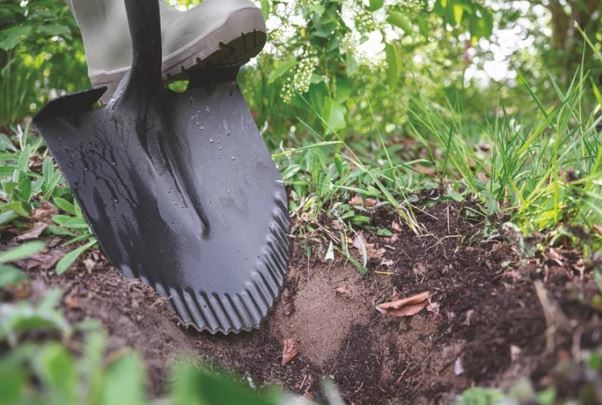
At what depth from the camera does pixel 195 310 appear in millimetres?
1259

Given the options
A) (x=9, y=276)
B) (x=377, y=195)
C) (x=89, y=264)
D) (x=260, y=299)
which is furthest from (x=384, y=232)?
(x=9, y=276)

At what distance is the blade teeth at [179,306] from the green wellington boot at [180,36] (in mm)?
550

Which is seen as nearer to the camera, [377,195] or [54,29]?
[377,195]

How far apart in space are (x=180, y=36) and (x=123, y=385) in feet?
3.50

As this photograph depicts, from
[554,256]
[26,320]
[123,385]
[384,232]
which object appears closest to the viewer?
[123,385]

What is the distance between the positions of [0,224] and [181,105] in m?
0.51

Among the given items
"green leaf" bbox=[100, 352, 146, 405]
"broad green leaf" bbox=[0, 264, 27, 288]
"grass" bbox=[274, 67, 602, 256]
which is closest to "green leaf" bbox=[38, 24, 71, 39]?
"grass" bbox=[274, 67, 602, 256]

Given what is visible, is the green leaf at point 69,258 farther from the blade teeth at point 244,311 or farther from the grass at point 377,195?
the blade teeth at point 244,311

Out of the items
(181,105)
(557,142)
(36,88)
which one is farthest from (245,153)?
(36,88)

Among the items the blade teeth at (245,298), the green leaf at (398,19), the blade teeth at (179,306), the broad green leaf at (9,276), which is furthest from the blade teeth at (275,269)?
the green leaf at (398,19)

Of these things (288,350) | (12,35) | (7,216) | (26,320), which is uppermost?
(12,35)

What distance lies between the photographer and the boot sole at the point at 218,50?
1.33 metres

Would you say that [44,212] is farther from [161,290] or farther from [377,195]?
[377,195]

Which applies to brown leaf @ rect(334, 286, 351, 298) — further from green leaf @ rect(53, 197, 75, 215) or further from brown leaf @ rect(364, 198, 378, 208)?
green leaf @ rect(53, 197, 75, 215)
